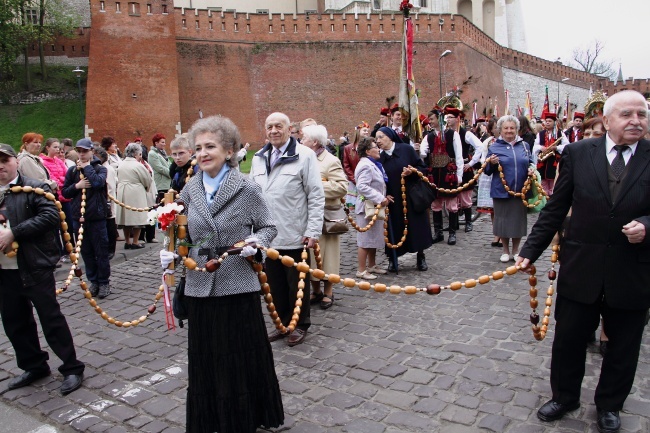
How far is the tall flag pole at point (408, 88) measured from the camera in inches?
392

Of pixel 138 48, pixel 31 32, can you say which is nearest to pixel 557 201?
pixel 138 48

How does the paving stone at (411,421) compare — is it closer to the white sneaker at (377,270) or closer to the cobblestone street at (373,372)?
the cobblestone street at (373,372)

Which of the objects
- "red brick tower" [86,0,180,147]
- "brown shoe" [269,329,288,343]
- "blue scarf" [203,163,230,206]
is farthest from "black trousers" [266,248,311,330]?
"red brick tower" [86,0,180,147]

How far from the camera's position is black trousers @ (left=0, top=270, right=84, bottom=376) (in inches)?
182

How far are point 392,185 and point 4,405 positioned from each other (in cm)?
521

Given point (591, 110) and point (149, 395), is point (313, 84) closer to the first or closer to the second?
point (591, 110)

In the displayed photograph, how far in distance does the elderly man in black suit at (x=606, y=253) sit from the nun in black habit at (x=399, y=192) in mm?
3761

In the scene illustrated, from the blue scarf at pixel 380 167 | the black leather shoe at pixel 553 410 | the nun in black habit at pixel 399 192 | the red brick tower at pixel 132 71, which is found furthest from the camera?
the red brick tower at pixel 132 71

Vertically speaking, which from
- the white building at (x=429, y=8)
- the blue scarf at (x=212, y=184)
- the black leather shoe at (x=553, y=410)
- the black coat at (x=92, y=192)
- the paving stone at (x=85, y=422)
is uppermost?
the white building at (x=429, y=8)

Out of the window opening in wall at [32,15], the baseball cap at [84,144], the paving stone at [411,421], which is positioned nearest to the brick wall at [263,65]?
the window opening in wall at [32,15]

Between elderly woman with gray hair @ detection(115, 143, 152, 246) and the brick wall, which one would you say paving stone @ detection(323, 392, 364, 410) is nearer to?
elderly woman with gray hair @ detection(115, 143, 152, 246)

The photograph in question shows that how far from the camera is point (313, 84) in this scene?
128 ft

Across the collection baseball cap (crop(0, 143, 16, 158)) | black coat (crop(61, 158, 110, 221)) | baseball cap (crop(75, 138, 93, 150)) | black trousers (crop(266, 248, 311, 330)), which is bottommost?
black trousers (crop(266, 248, 311, 330))

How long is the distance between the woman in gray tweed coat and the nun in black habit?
4223mm
